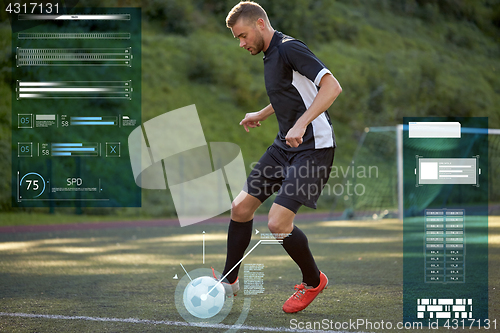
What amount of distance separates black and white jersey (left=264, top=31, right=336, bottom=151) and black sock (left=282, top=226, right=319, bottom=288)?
0.60 metres

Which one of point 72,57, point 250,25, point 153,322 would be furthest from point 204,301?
point 72,57

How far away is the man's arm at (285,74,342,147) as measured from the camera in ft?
11.4

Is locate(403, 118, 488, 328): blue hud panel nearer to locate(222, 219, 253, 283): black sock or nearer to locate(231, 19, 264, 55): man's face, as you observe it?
locate(222, 219, 253, 283): black sock

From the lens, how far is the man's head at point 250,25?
365 cm

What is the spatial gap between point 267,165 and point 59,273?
3285 mm

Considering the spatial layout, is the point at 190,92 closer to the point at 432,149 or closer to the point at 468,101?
the point at 432,149

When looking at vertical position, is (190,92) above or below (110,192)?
above

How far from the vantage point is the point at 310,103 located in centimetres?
371

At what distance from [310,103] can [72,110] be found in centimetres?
1880

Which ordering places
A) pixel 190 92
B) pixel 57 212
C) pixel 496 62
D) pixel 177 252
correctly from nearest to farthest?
pixel 177 252, pixel 57 212, pixel 190 92, pixel 496 62

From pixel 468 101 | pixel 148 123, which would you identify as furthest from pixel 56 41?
pixel 468 101

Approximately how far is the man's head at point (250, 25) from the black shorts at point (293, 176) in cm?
74

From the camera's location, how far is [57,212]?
1576 centimetres

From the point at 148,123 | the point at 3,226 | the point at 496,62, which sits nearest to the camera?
the point at 3,226
